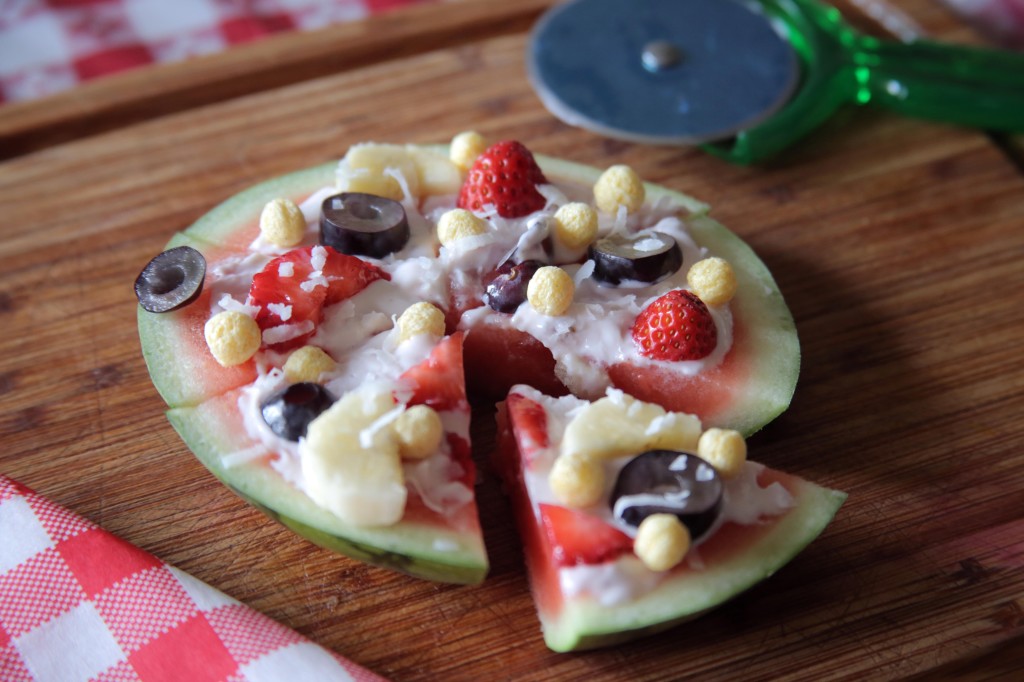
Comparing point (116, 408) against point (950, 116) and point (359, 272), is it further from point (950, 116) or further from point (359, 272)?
point (950, 116)

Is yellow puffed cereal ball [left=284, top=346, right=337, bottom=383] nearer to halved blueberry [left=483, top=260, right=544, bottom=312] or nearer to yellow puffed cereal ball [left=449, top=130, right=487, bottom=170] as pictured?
halved blueberry [left=483, top=260, right=544, bottom=312]

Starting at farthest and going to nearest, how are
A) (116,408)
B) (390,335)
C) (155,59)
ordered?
(155,59)
(116,408)
(390,335)

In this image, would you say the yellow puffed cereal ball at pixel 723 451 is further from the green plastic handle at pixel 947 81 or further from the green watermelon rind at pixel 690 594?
the green plastic handle at pixel 947 81

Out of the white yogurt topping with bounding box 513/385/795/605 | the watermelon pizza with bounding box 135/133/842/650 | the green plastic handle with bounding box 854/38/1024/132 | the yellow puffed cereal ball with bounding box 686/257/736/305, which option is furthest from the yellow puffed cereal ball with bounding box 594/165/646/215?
the green plastic handle with bounding box 854/38/1024/132

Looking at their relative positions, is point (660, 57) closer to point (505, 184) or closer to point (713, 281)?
point (505, 184)

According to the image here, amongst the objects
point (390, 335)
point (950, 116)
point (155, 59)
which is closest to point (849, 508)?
point (390, 335)

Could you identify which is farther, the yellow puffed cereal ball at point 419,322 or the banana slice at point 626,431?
the yellow puffed cereal ball at point 419,322

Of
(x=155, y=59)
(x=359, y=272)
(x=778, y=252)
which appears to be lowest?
(x=155, y=59)

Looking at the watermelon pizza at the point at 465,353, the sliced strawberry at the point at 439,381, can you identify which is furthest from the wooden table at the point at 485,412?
the sliced strawberry at the point at 439,381
